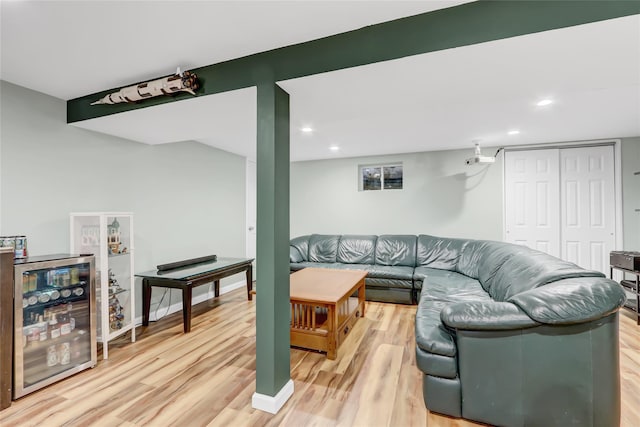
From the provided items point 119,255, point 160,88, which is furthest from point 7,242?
point 160,88

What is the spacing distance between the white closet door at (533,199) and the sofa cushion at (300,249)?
3.32 m

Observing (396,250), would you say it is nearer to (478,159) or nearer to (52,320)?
(478,159)

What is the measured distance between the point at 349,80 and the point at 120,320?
3137mm

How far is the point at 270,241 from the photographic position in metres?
1.86

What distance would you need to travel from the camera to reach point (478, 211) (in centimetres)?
459

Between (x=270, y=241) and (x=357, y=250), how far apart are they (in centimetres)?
318

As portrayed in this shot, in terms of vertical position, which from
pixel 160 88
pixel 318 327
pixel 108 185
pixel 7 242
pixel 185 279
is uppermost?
pixel 160 88

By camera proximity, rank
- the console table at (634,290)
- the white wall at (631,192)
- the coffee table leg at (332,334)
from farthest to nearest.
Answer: the white wall at (631,192) → the console table at (634,290) → the coffee table leg at (332,334)

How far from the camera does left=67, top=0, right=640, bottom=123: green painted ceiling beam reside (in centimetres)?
133

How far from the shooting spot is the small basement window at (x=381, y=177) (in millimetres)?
5082

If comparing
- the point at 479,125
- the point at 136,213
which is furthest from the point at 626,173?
the point at 136,213

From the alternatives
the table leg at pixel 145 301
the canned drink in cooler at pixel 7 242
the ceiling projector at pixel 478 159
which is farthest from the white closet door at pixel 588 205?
the canned drink in cooler at pixel 7 242

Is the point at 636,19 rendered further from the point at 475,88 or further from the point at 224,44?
the point at 224,44

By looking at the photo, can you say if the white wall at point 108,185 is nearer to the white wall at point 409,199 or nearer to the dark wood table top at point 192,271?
the dark wood table top at point 192,271
